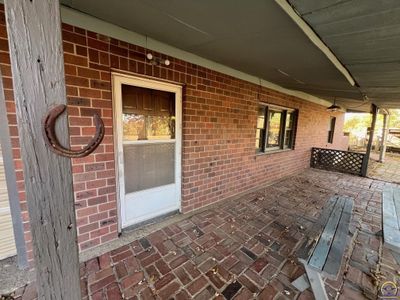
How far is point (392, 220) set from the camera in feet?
6.77

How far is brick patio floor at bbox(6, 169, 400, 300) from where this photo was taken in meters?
1.65

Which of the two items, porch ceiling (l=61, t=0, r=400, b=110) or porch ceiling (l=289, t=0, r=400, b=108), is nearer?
porch ceiling (l=289, t=0, r=400, b=108)

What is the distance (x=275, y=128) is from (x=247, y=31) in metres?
3.56

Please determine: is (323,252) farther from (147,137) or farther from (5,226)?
(5,226)

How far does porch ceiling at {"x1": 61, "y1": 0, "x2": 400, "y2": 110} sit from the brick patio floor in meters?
2.32

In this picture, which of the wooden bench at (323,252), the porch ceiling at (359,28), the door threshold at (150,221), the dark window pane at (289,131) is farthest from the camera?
the dark window pane at (289,131)

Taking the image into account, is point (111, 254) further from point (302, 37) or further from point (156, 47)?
point (302, 37)

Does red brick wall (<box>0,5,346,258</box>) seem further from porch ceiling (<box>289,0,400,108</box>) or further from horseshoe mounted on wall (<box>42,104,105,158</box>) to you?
porch ceiling (<box>289,0,400,108</box>)

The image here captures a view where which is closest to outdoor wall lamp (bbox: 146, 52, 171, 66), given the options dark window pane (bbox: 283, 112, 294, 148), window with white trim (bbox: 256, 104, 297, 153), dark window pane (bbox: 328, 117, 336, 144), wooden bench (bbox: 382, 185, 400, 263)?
window with white trim (bbox: 256, 104, 297, 153)

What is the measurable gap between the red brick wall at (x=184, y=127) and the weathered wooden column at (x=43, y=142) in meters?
1.26

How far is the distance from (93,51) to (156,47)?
2.38 feet

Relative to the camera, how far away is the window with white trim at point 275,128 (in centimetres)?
438

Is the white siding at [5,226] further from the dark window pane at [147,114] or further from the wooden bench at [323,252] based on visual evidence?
the wooden bench at [323,252]

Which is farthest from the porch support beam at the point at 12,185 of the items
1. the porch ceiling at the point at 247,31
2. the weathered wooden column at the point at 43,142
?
the weathered wooden column at the point at 43,142
